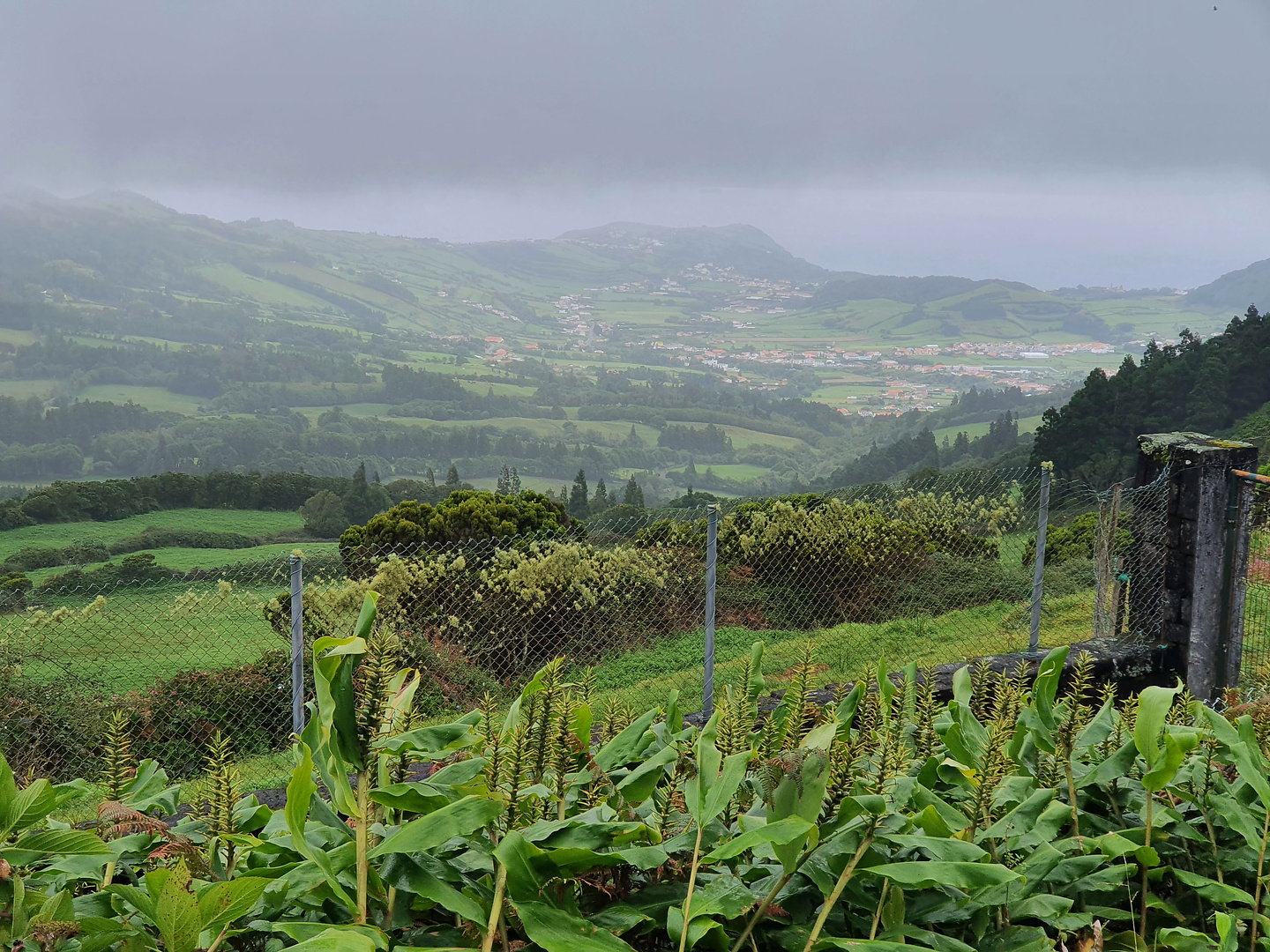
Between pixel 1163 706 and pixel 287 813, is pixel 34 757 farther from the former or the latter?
pixel 1163 706

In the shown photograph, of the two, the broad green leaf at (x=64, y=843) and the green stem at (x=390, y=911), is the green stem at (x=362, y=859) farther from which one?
the broad green leaf at (x=64, y=843)

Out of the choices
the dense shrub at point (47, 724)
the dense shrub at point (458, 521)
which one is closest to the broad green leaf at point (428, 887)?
the dense shrub at point (47, 724)

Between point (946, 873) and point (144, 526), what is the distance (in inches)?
1136

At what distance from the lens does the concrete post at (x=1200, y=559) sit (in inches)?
195

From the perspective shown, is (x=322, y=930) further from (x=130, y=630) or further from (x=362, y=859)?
(x=130, y=630)

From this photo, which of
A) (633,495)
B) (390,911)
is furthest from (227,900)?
(633,495)

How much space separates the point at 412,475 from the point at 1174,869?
74970mm

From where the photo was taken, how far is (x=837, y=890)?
0.90 meters

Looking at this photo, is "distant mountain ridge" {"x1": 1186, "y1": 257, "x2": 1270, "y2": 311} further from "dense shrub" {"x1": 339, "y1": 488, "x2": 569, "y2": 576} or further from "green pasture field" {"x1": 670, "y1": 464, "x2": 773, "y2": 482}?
"dense shrub" {"x1": 339, "y1": 488, "x2": 569, "y2": 576}

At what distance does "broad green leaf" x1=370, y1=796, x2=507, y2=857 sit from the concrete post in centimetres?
511

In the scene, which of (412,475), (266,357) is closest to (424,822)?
(412,475)

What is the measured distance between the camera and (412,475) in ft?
242

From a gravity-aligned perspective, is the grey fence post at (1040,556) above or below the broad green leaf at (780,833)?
below

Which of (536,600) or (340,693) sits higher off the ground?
(340,693)
